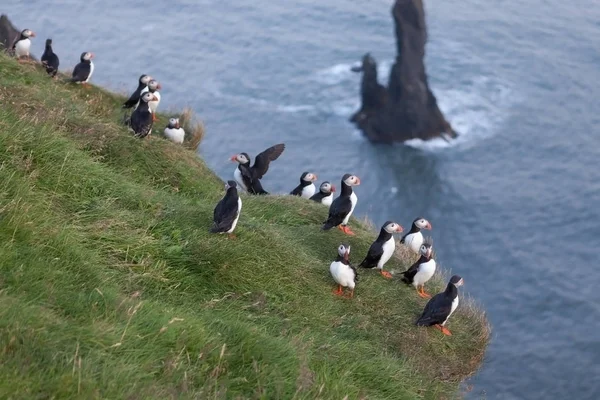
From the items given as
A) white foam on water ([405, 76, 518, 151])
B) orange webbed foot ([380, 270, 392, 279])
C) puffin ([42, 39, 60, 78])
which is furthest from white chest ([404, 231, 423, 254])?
white foam on water ([405, 76, 518, 151])

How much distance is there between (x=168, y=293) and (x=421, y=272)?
4.08 metres

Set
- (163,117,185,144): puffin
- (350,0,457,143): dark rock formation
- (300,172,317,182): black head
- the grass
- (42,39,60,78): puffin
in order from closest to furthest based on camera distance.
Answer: the grass, (163,117,185,144): puffin, (300,172,317,182): black head, (42,39,60,78): puffin, (350,0,457,143): dark rock formation

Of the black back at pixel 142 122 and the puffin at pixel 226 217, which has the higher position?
the puffin at pixel 226 217

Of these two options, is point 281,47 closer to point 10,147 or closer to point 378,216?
point 378,216

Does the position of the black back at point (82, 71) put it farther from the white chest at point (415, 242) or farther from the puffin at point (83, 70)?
the white chest at point (415, 242)

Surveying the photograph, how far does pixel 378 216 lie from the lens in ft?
132

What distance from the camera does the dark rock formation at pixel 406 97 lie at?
48750 millimetres

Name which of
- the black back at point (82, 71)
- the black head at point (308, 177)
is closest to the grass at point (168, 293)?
the black head at point (308, 177)

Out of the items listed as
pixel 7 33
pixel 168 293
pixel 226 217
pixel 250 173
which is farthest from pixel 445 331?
pixel 7 33

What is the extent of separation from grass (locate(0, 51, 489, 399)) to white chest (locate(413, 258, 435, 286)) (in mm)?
416

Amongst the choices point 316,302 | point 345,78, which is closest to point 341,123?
point 345,78

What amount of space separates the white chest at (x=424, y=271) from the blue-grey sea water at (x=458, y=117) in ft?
54.4

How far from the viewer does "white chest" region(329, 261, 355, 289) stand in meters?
9.79

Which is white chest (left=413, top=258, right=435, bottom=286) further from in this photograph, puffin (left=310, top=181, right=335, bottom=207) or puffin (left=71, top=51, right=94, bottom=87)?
puffin (left=71, top=51, right=94, bottom=87)
